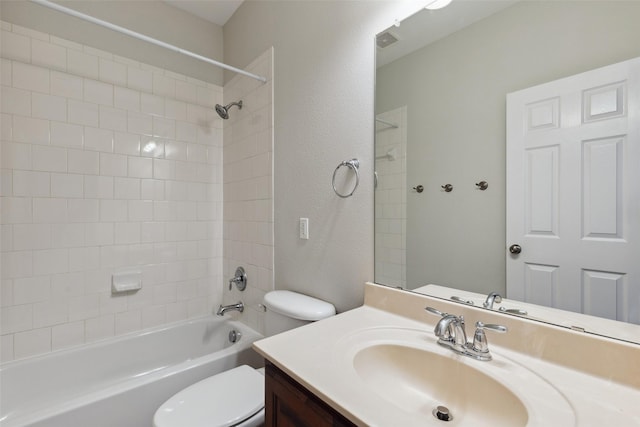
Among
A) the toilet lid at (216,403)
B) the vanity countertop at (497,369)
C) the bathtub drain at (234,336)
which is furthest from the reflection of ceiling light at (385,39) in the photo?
the bathtub drain at (234,336)

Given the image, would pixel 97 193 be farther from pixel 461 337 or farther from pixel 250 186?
pixel 461 337

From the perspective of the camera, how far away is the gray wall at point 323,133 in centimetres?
122

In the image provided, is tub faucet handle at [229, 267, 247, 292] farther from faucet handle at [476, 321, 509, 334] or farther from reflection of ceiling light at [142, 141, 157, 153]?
faucet handle at [476, 321, 509, 334]

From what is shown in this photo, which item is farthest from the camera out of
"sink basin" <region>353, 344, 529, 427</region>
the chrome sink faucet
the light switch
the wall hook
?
the light switch

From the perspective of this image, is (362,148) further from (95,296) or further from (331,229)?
(95,296)

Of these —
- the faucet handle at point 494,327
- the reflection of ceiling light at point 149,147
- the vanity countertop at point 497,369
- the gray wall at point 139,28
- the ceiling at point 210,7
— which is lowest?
the vanity countertop at point 497,369

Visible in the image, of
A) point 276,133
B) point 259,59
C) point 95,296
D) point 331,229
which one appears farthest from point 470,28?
point 95,296

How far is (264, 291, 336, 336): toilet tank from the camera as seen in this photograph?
Answer: 1.24 m

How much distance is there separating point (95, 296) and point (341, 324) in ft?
5.30

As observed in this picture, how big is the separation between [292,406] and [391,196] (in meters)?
0.78

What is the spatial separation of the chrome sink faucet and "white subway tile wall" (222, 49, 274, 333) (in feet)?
3.65

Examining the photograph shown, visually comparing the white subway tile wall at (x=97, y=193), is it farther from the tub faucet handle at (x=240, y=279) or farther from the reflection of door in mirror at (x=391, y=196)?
the reflection of door in mirror at (x=391, y=196)

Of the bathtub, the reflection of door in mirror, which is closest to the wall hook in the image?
the reflection of door in mirror

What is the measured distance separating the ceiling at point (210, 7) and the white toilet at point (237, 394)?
6.47 ft
